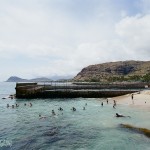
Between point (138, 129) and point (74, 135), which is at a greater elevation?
point (138, 129)

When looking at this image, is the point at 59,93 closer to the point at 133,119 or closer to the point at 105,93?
the point at 105,93

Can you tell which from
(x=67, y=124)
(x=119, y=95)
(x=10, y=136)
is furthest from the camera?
(x=119, y=95)

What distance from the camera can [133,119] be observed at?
46.8 m

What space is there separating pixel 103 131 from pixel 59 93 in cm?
5704

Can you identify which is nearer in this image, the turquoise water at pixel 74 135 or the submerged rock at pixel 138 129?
the turquoise water at pixel 74 135

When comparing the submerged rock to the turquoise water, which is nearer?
the turquoise water

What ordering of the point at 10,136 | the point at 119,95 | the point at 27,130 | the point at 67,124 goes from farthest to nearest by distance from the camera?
the point at 119,95, the point at 67,124, the point at 27,130, the point at 10,136

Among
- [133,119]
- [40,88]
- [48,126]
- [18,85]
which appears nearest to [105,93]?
[40,88]

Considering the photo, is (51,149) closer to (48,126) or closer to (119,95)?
(48,126)

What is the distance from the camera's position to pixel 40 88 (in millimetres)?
97062

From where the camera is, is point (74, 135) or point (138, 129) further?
point (138, 129)

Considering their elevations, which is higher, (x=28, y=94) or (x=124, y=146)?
(x=28, y=94)

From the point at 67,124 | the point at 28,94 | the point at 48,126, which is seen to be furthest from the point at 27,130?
the point at 28,94

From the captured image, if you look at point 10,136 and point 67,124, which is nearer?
point 10,136
